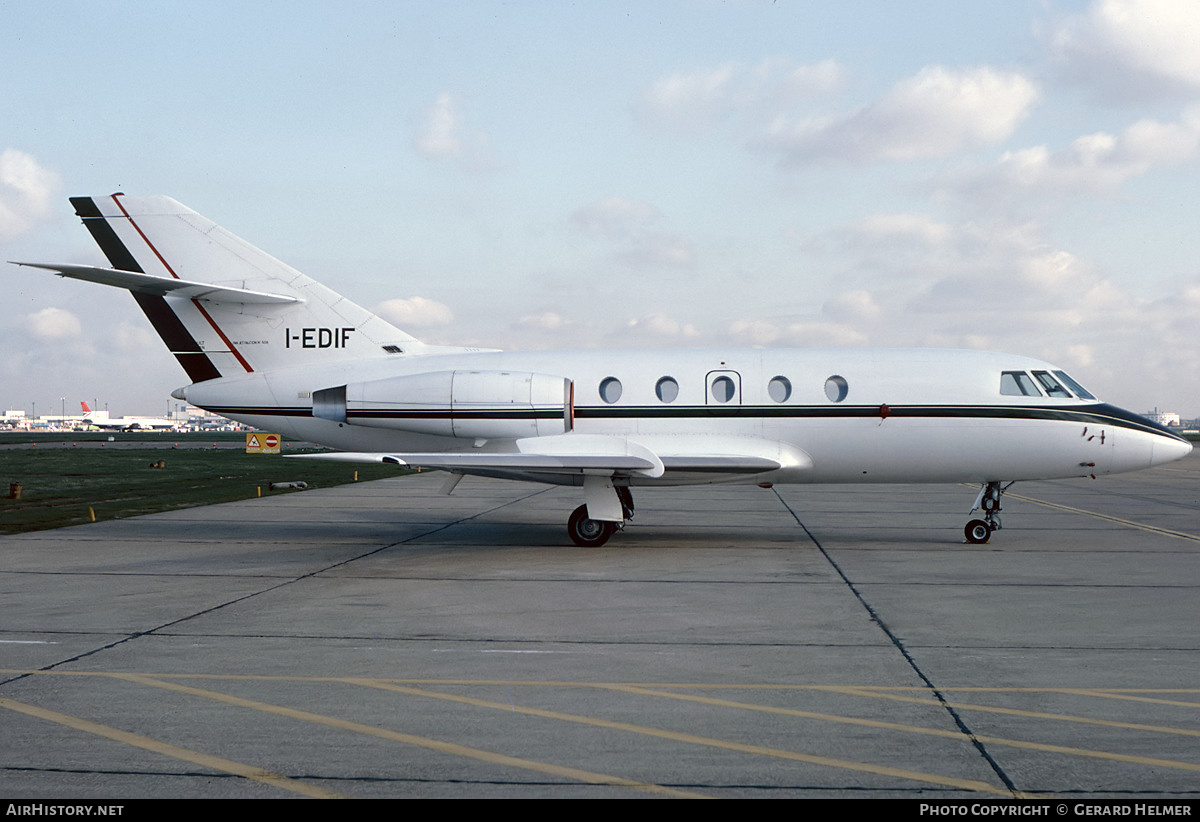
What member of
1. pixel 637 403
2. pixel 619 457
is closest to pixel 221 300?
pixel 637 403

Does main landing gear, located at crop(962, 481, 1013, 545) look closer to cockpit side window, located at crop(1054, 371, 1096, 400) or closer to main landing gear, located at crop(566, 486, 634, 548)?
cockpit side window, located at crop(1054, 371, 1096, 400)

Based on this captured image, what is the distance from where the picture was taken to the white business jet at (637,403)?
1541 centimetres

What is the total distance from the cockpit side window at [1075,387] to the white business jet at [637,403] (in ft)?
0.14

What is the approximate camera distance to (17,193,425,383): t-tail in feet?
55.3

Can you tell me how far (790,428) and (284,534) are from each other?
9.04 metres

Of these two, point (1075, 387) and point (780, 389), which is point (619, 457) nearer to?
point (780, 389)

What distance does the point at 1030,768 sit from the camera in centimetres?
531

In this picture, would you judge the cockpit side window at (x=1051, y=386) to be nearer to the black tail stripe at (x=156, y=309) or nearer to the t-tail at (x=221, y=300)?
the t-tail at (x=221, y=300)

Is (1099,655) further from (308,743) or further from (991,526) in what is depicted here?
(991,526)

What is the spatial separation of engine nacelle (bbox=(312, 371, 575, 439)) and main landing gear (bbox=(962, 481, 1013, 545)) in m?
6.69

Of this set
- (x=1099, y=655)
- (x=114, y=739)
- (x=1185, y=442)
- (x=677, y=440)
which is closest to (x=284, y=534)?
(x=677, y=440)

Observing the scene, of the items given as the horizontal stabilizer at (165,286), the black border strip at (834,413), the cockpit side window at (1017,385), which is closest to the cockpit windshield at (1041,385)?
the cockpit side window at (1017,385)

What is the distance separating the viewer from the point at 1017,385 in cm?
1565

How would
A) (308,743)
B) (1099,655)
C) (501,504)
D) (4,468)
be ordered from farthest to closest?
(4,468), (501,504), (1099,655), (308,743)
